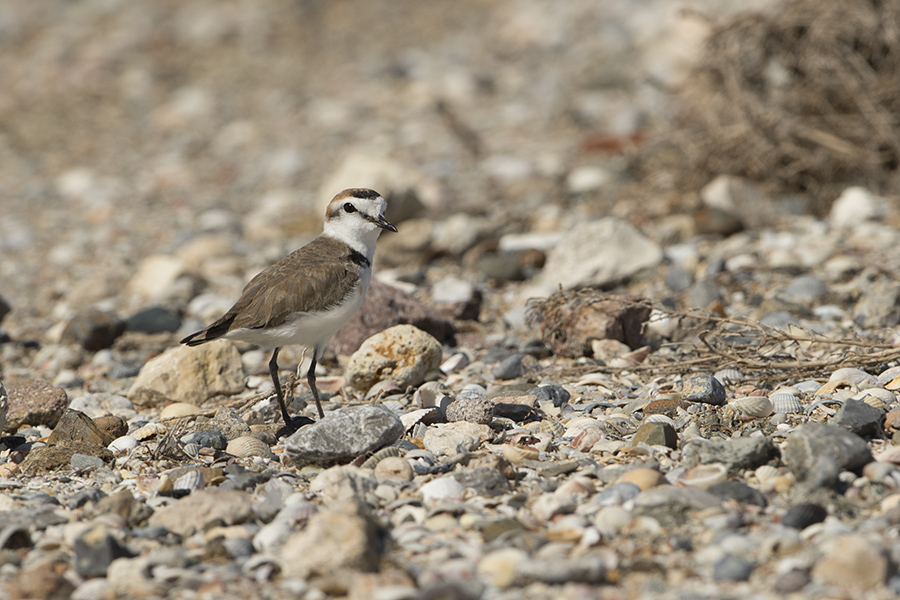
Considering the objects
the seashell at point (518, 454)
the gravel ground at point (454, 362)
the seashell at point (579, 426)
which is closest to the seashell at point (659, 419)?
the gravel ground at point (454, 362)

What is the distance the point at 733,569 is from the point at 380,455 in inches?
66.9

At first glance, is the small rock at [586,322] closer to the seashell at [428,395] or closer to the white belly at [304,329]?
the seashell at [428,395]

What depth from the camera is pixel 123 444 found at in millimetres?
4777

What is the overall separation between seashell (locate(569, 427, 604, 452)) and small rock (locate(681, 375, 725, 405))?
61 centimetres

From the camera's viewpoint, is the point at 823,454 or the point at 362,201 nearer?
the point at 823,454

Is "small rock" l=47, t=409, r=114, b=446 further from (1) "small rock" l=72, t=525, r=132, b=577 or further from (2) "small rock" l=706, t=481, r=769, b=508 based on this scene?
(2) "small rock" l=706, t=481, r=769, b=508

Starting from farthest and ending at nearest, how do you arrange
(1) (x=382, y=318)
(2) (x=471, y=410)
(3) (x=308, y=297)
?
(1) (x=382, y=318)
(3) (x=308, y=297)
(2) (x=471, y=410)

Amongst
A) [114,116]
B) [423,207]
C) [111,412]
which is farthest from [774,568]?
[114,116]

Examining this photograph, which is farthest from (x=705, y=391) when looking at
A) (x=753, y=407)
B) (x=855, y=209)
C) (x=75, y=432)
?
(x=855, y=209)

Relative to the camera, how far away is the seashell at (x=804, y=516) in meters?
3.44

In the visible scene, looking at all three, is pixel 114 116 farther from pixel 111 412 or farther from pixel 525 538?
pixel 525 538

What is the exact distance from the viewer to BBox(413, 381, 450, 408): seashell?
205 inches

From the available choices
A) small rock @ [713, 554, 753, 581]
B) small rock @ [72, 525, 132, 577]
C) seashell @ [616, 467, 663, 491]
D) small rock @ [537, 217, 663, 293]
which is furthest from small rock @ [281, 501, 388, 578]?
small rock @ [537, 217, 663, 293]

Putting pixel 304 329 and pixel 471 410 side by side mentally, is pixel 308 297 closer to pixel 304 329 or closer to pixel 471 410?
pixel 304 329
